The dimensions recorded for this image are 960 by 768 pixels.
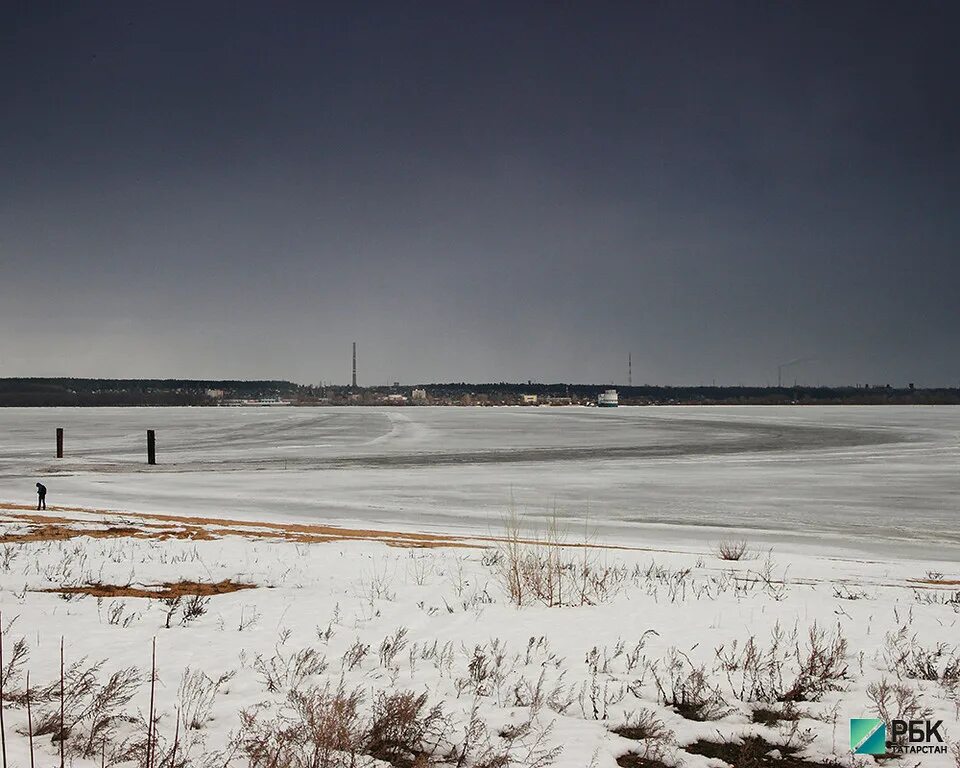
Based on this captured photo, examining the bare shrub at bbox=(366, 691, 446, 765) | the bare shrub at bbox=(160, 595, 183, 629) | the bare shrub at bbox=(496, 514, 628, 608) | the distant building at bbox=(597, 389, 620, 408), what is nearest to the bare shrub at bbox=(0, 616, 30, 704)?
the bare shrub at bbox=(160, 595, 183, 629)

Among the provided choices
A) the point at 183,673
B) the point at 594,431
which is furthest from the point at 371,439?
the point at 183,673

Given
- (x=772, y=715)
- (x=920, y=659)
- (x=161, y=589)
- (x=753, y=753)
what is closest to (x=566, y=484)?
(x=161, y=589)

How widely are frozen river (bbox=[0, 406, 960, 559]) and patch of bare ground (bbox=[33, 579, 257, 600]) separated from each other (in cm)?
791

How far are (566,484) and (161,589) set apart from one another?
16.7m

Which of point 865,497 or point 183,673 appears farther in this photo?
point 865,497

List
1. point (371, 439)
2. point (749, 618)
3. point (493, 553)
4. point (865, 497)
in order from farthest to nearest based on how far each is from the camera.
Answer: point (371, 439)
point (865, 497)
point (493, 553)
point (749, 618)

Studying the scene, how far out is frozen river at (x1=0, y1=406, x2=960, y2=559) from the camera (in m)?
17.2

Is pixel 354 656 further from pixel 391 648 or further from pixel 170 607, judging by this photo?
pixel 170 607

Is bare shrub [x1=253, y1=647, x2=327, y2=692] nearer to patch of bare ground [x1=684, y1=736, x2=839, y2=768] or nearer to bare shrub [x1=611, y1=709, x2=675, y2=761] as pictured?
bare shrub [x1=611, y1=709, x2=675, y2=761]

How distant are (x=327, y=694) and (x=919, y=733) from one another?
3.80 metres

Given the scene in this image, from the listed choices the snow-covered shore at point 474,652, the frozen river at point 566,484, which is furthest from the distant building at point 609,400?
the snow-covered shore at point 474,652

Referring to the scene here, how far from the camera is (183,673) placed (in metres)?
5.64

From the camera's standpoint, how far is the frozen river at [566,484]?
675 inches

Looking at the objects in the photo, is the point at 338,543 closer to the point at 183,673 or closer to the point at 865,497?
the point at 183,673
